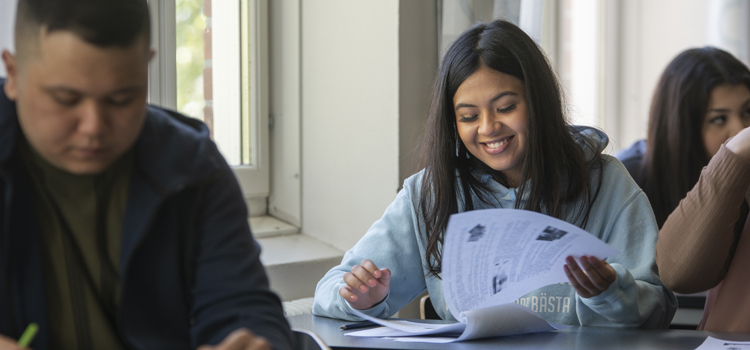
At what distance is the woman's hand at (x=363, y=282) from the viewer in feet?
3.76

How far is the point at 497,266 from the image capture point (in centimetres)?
95

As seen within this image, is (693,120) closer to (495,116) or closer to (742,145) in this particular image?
(742,145)

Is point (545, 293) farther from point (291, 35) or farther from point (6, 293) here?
point (291, 35)

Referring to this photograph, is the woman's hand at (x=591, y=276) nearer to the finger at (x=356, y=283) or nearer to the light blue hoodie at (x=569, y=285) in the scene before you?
the light blue hoodie at (x=569, y=285)

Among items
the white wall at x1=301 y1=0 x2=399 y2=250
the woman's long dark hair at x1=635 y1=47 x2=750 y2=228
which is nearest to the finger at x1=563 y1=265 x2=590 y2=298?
the white wall at x1=301 y1=0 x2=399 y2=250

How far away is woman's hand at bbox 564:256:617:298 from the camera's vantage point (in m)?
1.03

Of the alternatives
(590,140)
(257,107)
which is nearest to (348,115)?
(257,107)

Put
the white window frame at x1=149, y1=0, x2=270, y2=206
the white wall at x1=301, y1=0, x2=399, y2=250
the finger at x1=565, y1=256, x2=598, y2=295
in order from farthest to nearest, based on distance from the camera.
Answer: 1. the white window frame at x1=149, y1=0, x2=270, y2=206
2. the white wall at x1=301, y1=0, x2=399, y2=250
3. the finger at x1=565, y1=256, x2=598, y2=295

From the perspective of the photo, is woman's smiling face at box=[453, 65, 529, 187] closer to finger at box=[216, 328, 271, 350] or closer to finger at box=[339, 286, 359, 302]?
finger at box=[339, 286, 359, 302]

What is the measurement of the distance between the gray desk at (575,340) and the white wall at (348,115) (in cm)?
98

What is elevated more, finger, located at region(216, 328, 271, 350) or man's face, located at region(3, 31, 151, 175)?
man's face, located at region(3, 31, 151, 175)

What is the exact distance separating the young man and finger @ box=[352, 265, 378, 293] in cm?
46

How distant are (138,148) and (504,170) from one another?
3.08 ft

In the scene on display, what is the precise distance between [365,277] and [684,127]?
142cm
